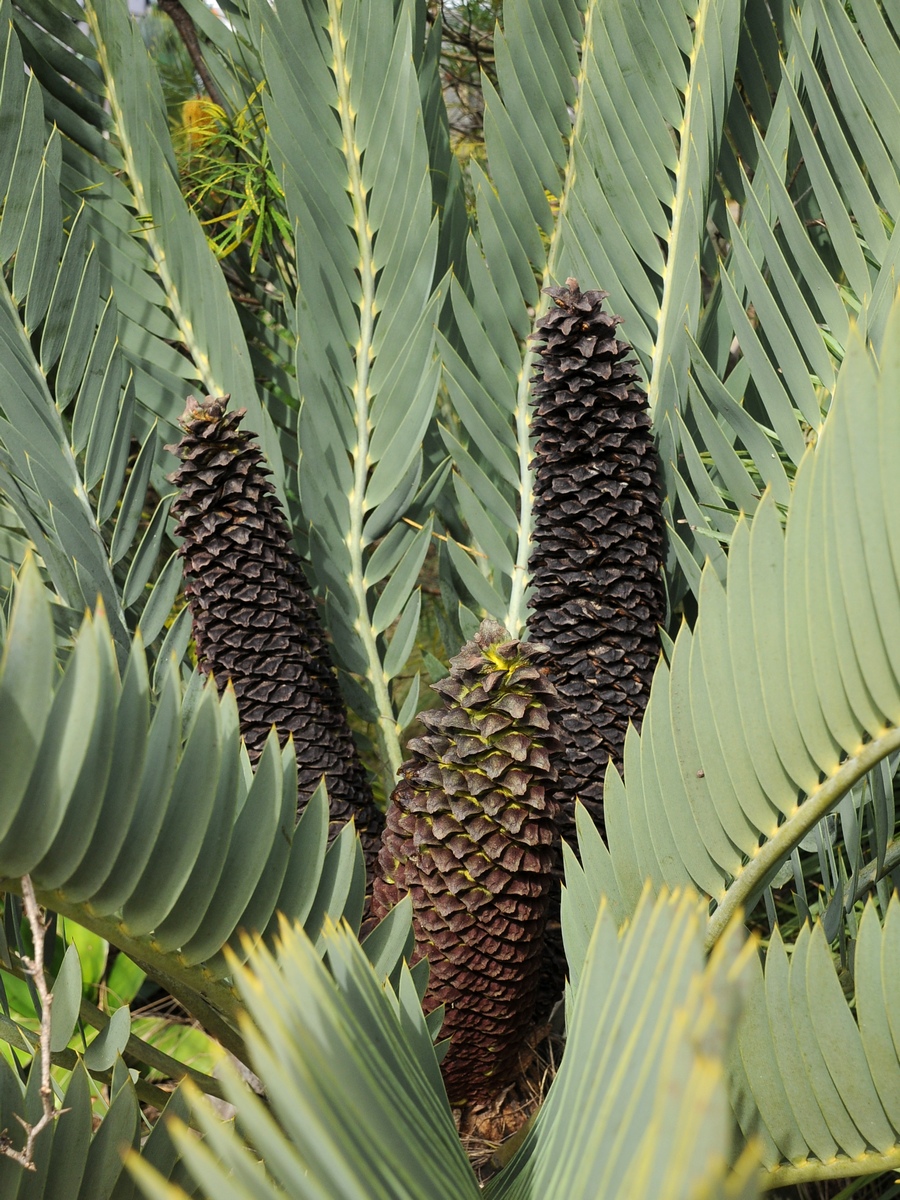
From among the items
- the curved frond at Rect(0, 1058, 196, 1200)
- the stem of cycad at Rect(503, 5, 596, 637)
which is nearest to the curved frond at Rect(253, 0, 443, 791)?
the stem of cycad at Rect(503, 5, 596, 637)

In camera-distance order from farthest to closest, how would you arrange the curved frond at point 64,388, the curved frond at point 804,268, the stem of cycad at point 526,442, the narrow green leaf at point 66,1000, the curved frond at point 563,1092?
the stem of cycad at point 526,442 → the curved frond at point 64,388 → the curved frond at point 804,268 → the narrow green leaf at point 66,1000 → the curved frond at point 563,1092

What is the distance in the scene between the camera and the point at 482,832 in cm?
78

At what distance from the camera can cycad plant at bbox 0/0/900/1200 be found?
478mm

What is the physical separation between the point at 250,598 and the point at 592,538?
0.32m

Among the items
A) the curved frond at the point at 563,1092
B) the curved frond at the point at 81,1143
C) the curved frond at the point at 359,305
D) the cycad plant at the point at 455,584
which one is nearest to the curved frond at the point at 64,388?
the cycad plant at the point at 455,584

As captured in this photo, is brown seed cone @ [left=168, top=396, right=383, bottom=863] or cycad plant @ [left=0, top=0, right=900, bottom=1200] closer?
cycad plant @ [left=0, top=0, right=900, bottom=1200]

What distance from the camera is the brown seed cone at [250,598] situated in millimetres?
945

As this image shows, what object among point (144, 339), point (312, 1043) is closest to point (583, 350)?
point (144, 339)

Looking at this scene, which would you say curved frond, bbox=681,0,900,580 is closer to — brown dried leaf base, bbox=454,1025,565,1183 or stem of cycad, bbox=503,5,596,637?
stem of cycad, bbox=503,5,596,637

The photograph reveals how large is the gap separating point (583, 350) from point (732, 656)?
0.39 meters

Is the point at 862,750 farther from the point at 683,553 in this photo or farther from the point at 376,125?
the point at 376,125

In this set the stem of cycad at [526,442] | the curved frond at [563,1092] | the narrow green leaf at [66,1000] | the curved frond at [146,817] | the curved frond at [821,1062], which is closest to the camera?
the curved frond at [563,1092]

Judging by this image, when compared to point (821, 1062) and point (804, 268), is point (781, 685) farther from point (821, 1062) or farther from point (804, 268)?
point (804, 268)

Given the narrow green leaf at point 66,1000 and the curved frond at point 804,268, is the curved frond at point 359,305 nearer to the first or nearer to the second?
the curved frond at point 804,268
